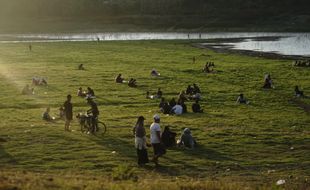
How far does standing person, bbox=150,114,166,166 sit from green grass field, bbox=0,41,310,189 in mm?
607

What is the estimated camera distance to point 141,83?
179ft

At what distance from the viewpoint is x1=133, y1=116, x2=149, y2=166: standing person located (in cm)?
2520

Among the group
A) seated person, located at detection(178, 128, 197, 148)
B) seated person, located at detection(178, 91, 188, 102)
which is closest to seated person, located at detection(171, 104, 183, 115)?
seated person, located at detection(178, 91, 188, 102)

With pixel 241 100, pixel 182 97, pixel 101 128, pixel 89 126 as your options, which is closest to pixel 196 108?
pixel 182 97

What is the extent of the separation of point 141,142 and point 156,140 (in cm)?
73

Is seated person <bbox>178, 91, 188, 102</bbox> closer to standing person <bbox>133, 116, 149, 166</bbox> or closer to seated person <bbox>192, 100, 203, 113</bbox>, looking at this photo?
seated person <bbox>192, 100, 203, 113</bbox>

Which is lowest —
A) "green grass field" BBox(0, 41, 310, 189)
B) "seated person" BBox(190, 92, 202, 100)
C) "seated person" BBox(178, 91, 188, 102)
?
"green grass field" BBox(0, 41, 310, 189)

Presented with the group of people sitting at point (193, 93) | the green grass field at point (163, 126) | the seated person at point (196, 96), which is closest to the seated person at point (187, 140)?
the green grass field at point (163, 126)

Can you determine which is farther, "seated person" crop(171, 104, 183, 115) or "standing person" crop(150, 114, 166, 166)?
"seated person" crop(171, 104, 183, 115)

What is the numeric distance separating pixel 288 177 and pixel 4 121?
19529mm

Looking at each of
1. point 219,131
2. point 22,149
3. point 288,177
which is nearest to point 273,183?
point 288,177

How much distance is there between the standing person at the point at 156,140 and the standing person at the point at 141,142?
435mm

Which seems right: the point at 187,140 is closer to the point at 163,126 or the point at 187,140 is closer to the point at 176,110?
the point at 163,126

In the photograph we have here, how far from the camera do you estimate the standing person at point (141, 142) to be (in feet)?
82.7
